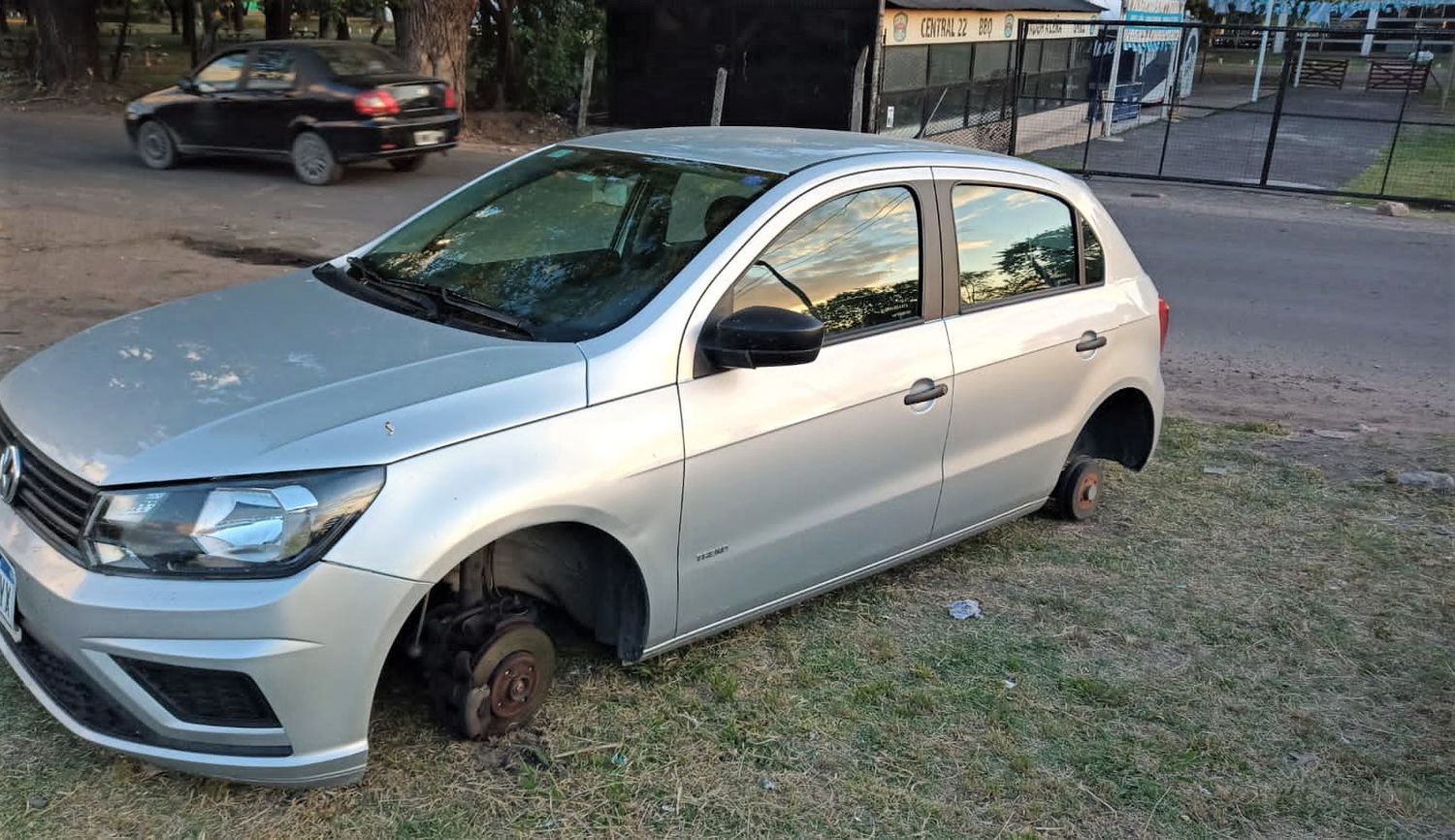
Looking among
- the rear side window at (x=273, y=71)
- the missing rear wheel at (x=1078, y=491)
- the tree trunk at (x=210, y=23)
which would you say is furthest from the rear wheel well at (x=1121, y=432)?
the tree trunk at (x=210, y=23)

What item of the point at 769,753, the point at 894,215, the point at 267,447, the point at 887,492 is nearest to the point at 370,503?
the point at 267,447

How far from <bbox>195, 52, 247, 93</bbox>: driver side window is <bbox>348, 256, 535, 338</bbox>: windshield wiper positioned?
11.9 meters

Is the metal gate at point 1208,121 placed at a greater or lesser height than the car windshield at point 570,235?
lesser

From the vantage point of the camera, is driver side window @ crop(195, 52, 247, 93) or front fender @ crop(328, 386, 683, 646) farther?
driver side window @ crop(195, 52, 247, 93)

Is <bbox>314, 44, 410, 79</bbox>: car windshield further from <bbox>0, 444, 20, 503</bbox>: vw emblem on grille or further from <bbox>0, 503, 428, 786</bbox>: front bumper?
<bbox>0, 503, 428, 786</bbox>: front bumper

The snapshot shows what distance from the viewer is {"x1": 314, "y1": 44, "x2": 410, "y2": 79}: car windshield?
14.2m

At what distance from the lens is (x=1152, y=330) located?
5.10 m

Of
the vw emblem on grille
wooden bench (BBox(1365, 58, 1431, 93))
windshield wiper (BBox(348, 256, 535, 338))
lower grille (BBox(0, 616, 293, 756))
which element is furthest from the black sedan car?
wooden bench (BBox(1365, 58, 1431, 93))

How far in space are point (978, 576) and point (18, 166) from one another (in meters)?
14.2

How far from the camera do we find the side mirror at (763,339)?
3314 mm

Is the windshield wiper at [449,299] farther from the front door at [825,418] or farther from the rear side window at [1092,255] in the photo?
the rear side window at [1092,255]

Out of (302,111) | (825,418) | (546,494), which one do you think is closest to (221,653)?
(546,494)

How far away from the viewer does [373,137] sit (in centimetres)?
1403

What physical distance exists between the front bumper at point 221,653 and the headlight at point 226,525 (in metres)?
0.04
